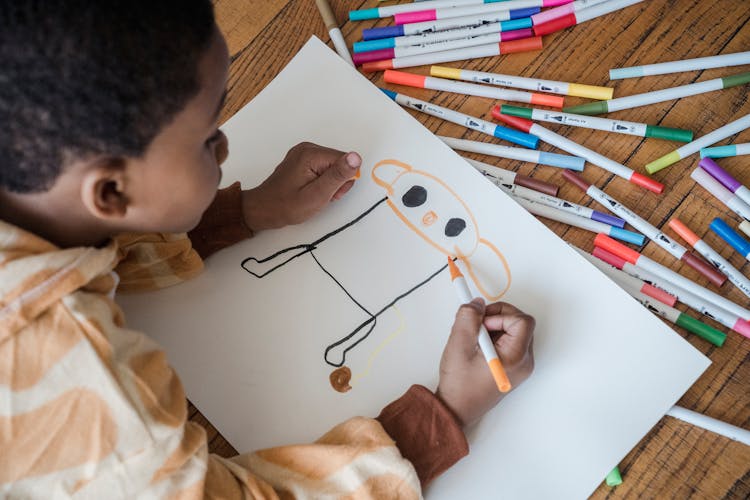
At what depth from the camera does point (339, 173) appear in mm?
713

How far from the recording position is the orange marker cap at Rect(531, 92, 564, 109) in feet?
2.46

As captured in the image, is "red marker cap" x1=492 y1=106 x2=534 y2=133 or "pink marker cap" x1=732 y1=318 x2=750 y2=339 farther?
"red marker cap" x1=492 y1=106 x2=534 y2=133

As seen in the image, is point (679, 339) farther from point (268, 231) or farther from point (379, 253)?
point (268, 231)

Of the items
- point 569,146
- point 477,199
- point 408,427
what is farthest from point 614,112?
point 408,427

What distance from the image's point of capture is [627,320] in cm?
64

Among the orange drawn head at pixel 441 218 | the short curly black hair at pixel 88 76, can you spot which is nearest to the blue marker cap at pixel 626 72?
the orange drawn head at pixel 441 218

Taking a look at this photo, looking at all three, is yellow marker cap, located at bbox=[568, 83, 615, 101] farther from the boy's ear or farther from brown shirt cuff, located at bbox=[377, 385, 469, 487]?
the boy's ear

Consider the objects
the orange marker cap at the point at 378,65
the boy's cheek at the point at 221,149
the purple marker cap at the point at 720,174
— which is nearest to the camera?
the boy's cheek at the point at 221,149

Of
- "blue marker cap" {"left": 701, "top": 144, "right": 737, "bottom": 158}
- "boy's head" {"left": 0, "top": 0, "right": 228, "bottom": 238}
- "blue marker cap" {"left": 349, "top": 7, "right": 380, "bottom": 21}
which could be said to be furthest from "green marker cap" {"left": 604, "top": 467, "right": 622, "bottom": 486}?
"blue marker cap" {"left": 349, "top": 7, "right": 380, "bottom": 21}

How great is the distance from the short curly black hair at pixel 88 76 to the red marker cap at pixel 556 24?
1.35ft

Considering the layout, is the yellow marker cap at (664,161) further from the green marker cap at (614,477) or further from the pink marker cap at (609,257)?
the green marker cap at (614,477)

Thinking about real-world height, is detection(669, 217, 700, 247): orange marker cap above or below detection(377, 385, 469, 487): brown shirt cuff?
above

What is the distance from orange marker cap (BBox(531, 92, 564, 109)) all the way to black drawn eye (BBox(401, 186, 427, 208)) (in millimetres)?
162

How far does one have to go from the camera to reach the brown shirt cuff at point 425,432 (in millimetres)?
613
